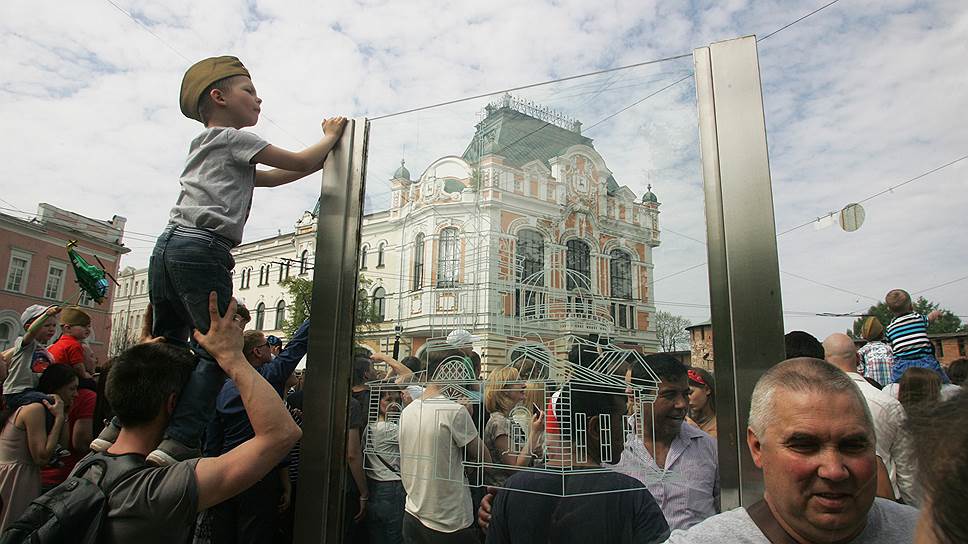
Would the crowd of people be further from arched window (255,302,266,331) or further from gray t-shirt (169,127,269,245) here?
arched window (255,302,266,331)

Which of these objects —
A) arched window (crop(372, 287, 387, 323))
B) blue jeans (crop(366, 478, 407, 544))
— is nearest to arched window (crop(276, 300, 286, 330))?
Result: arched window (crop(372, 287, 387, 323))

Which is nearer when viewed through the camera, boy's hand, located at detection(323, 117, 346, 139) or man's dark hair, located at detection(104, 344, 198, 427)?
man's dark hair, located at detection(104, 344, 198, 427)

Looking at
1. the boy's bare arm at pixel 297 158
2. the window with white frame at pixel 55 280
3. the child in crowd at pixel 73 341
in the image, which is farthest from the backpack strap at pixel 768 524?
the window with white frame at pixel 55 280

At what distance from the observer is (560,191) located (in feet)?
6.28

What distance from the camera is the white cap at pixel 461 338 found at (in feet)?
6.35

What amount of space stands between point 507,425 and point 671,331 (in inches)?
21.8

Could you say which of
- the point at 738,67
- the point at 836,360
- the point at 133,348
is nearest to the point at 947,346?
the point at 836,360

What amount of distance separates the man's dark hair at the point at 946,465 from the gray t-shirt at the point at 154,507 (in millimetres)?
1663

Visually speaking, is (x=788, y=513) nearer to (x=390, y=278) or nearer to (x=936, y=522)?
(x=936, y=522)

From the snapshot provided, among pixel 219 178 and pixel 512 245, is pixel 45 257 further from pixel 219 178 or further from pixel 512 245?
pixel 512 245

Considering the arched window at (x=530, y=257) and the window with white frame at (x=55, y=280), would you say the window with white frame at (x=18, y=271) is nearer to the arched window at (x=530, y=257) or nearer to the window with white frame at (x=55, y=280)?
the window with white frame at (x=55, y=280)

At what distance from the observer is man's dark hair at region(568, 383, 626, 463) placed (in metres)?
1.67

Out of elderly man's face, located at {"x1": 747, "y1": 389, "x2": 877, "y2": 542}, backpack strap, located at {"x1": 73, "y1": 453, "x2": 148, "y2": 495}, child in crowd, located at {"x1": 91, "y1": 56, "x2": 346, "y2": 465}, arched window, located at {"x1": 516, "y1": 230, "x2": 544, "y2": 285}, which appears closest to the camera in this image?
elderly man's face, located at {"x1": 747, "y1": 389, "x2": 877, "y2": 542}

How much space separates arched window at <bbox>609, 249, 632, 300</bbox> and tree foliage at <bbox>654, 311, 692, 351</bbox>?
114 mm
